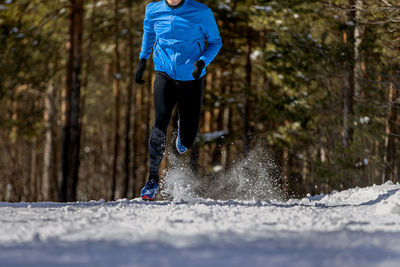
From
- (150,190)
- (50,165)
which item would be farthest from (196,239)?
(50,165)

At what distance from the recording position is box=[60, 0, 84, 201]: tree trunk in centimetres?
1426

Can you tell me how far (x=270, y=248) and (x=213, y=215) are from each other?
128cm

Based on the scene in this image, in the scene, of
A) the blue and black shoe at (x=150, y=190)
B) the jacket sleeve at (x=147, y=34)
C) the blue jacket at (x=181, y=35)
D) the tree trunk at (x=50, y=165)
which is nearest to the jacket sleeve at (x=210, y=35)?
the blue jacket at (x=181, y=35)

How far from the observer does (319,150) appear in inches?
674

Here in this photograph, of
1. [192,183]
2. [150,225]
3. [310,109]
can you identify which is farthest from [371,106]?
[150,225]

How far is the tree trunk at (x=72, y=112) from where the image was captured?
14.3m

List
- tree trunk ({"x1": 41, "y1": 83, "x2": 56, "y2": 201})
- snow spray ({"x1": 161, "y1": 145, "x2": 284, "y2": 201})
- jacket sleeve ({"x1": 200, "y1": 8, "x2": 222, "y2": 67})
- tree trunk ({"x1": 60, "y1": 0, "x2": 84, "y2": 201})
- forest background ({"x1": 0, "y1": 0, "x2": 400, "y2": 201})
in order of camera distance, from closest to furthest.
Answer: jacket sleeve ({"x1": 200, "y1": 8, "x2": 222, "y2": 67}) → snow spray ({"x1": 161, "y1": 145, "x2": 284, "y2": 201}) → forest background ({"x1": 0, "y1": 0, "x2": 400, "y2": 201}) → tree trunk ({"x1": 60, "y1": 0, "x2": 84, "y2": 201}) → tree trunk ({"x1": 41, "y1": 83, "x2": 56, "y2": 201})

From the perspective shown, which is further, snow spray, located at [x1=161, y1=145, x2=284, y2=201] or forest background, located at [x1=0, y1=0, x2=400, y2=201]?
forest background, located at [x1=0, y1=0, x2=400, y2=201]

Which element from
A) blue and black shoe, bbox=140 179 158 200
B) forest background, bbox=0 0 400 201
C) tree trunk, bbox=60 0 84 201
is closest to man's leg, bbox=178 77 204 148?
blue and black shoe, bbox=140 179 158 200

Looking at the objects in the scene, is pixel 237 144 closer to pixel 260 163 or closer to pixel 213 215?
pixel 260 163

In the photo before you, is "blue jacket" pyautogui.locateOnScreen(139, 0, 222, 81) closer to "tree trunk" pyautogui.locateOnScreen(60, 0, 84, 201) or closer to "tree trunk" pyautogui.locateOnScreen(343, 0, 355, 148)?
"tree trunk" pyautogui.locateOnScreen(343, 0, 355, 148)

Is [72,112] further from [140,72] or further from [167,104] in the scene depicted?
[167,104]

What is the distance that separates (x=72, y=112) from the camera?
1423 cm

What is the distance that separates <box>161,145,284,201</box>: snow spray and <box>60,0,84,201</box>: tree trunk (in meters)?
6.76
